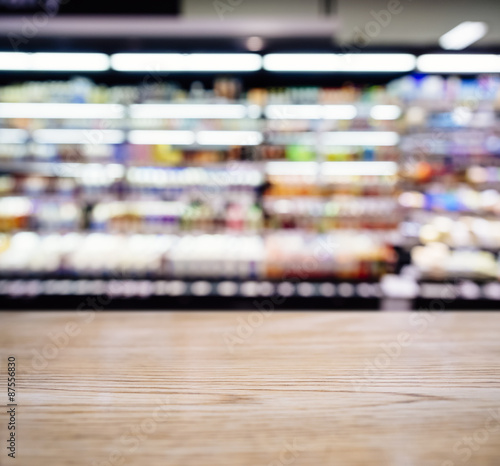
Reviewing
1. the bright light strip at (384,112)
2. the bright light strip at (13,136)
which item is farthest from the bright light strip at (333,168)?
the bright light strip at (13,136)

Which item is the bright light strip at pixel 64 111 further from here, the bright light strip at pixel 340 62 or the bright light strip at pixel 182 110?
the bright light strip at pixel 340 62

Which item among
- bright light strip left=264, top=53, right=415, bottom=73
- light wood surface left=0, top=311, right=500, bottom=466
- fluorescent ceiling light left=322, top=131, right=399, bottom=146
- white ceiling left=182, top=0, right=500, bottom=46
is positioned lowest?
light wood surface left=0, top=311, right=500, bottom=466

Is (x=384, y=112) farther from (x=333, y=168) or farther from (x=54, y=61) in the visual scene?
(x=54, y=61)

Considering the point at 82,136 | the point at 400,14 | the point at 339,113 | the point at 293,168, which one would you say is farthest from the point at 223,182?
the point at 400,14

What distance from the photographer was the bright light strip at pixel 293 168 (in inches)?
177

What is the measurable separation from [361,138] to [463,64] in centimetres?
136

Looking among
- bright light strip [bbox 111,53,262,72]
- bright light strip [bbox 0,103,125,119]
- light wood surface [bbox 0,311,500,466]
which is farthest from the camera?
bright light strip [bbox 0,103,125,119]

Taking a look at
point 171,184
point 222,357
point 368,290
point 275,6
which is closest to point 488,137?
point 368,290

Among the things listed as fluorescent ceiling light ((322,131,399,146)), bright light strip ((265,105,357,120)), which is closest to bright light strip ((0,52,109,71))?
bright light strip ((265,105,357,120))

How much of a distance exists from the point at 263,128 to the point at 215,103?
57 cm

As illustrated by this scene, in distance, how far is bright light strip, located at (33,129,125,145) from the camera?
4.34m

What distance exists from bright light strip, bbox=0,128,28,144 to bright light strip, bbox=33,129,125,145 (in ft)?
0.51

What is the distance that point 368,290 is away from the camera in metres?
4.50

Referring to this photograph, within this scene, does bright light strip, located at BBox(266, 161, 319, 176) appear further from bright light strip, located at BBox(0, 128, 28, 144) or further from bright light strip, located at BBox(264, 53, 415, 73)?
bright light strip, located at BBox(0, 128, 28, 144)
